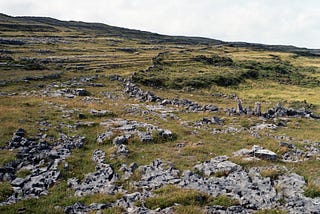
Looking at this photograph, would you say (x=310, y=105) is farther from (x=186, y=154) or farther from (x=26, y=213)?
(x=26, y=213)

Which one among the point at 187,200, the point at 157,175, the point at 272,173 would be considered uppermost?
the point at 272,173

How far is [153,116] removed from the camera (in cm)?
4041

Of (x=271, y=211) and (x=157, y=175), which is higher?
(x=271, y=211)

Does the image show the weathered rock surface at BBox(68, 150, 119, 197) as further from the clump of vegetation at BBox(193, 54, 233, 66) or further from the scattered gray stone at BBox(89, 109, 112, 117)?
the clump of vegetation at BBox(193, 54, 233, 66)

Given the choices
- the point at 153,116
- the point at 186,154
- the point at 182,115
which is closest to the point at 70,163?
the point at 186,154

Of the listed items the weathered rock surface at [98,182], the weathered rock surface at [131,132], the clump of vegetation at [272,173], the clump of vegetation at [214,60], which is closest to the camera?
the weathered rock surface at [98,182]

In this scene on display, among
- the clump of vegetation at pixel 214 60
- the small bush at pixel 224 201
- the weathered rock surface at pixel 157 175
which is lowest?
the weathered rock surface at pixel 157 175

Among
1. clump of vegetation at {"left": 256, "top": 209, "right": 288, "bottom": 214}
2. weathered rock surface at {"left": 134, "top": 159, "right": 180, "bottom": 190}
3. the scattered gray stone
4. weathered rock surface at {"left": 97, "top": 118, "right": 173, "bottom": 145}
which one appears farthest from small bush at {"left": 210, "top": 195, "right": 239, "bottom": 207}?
the scattered gray stone

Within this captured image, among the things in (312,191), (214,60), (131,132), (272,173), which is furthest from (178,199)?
(214,60)

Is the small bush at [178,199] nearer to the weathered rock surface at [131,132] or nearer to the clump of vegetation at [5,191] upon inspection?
the clump of vegetation at [5,191]

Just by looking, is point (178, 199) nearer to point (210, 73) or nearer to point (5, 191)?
point (5, 191)

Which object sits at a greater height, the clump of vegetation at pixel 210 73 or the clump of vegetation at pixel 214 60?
the clump of vegetation at pixel 214 60

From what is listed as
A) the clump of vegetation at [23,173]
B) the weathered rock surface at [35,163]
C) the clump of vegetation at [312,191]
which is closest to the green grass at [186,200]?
the clump of vegetation at [312,191]

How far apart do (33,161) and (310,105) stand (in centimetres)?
5255
